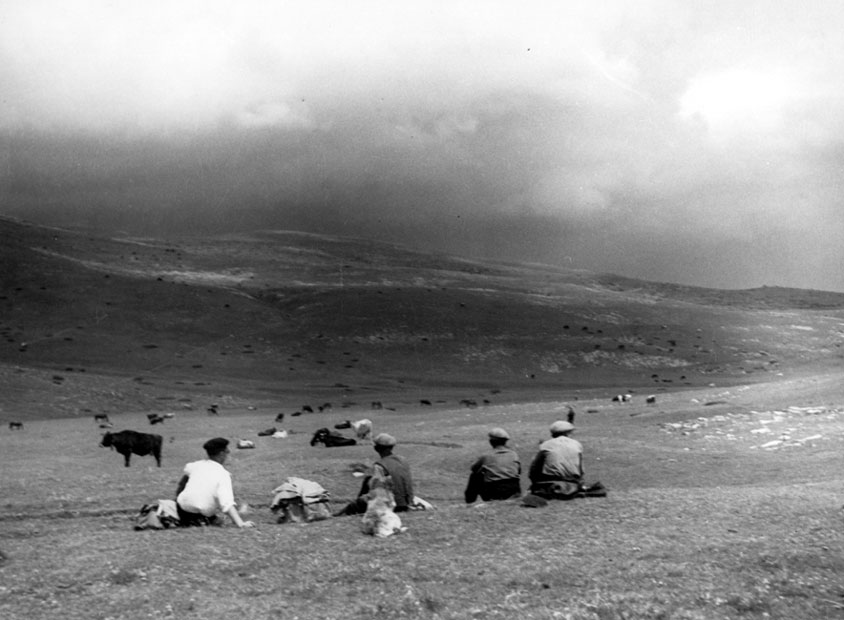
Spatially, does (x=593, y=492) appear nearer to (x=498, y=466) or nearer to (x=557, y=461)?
(x=557, y=461)

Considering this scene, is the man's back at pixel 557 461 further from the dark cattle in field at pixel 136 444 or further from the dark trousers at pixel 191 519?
the dark cattle in field at pixel 136 444

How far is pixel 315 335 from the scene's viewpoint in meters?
104

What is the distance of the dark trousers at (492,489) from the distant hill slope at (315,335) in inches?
2007

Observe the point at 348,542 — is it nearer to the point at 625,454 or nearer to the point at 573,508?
the point at 573,508

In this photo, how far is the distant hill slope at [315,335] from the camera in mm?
82500

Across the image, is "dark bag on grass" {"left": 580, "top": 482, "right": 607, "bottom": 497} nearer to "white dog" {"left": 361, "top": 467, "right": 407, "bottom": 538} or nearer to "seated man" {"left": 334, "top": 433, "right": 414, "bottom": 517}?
"seated man" {"left": 334, "top": 433, "right": 414, "bottom": 517}

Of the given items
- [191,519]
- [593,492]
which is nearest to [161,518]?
[191,519]

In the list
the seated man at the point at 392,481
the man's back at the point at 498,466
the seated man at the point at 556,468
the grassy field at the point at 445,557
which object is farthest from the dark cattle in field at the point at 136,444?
the seated man at the point at 556,468

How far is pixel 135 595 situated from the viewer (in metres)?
11.6

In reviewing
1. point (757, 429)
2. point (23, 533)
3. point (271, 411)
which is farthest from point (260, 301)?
point (23, 533)

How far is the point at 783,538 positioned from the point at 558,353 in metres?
86.4

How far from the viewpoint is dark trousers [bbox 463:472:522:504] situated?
17.5 metres

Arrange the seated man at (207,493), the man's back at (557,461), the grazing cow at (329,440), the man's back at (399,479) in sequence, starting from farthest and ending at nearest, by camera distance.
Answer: the grazing cow at (329,440) → the man's back at (557,461) → the man's back at (399,479) → the seated man at (207,493)

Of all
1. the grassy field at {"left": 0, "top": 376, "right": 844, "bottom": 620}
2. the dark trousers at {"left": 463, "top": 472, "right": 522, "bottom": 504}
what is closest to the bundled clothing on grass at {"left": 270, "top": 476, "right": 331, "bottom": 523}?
the grassy field at {"left": 0, "top": 376, "right": 844, "bottom": 620}
